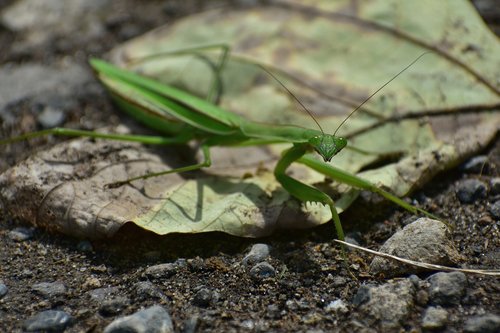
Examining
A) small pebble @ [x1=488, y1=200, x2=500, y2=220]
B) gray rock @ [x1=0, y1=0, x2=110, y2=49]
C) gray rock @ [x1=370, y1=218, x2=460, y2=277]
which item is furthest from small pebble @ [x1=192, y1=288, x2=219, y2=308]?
gray rock @ [x1=0, y1=0, x2=110, y2=49]

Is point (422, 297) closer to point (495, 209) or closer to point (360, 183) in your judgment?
point (360, 183)

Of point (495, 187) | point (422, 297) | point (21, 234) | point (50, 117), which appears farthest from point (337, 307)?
point (50, 117)

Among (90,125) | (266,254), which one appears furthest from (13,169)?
(266,254)

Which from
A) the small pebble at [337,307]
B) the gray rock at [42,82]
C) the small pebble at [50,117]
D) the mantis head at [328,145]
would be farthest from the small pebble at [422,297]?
the gray rock at [42,82]

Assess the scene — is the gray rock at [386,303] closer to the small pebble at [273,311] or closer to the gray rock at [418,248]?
the gray rock at [418,248]

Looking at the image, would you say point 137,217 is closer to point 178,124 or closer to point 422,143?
point 178,124

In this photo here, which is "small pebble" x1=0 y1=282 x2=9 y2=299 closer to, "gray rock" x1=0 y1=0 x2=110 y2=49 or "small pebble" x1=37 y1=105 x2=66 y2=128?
"small pebble" x1=37 y1=105 x2=66 y2=128
